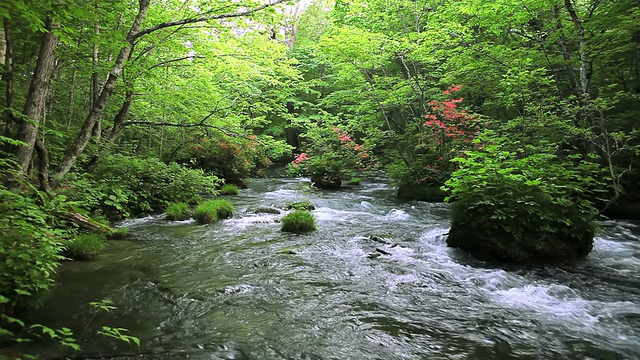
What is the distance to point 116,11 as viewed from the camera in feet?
21.1

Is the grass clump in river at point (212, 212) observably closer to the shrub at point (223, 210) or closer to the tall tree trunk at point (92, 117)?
the shrub at point (223, 210)

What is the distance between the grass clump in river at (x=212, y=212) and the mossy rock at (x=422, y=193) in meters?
7.77

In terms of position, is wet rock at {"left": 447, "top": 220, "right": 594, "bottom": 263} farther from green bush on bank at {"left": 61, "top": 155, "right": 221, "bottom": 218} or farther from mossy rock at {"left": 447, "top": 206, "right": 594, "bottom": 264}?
green bush on bank at {"left": 61, "top": 155, "right": 221, "bottom": 218}

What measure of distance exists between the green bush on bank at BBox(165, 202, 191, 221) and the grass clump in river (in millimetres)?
354

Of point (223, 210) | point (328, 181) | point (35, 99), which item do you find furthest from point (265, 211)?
point (328, 181)

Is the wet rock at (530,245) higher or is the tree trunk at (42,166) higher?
the tree trunk at (42,166)

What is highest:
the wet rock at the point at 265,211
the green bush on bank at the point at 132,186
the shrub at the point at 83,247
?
the green bush on bank at the point at 132,186

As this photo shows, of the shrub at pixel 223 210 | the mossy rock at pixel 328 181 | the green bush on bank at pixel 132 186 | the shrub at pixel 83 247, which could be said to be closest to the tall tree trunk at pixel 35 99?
the shrub at pixel 83 247

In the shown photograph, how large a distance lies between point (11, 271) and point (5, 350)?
0.73 m

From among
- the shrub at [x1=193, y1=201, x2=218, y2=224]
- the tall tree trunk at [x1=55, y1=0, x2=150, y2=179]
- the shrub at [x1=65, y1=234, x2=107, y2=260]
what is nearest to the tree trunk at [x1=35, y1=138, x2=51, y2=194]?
the tall tree trunk at [x1=55, y1=0, x2=150, y2=179]

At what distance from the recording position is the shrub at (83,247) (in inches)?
217

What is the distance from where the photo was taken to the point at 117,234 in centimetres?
716

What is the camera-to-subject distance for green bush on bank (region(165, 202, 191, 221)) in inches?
370

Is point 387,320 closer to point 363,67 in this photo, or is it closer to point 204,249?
point 204,249
